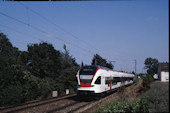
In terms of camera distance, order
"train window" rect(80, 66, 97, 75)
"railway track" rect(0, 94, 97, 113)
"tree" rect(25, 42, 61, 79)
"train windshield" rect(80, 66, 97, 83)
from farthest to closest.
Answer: "tree" rect(25, 42, 61, 79)
"train window" rect(80, 66, 97, 75)
"train windshield" rect(80, 66, 97, 83)
"railway track" rect(0, 94, 97, 113)

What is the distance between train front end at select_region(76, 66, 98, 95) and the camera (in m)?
17.6

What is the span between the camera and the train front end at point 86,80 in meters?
17.6

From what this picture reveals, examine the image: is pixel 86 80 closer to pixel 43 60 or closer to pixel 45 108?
pixel 45 108

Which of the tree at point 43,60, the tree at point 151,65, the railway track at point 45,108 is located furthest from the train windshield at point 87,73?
the tree at point 151,65

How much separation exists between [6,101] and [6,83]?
7.21 ft

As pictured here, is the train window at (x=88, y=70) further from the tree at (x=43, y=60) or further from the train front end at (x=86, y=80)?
the tree at (x=43, y=60)

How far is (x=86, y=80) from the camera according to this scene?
703 inches

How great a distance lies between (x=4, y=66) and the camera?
1845 cm

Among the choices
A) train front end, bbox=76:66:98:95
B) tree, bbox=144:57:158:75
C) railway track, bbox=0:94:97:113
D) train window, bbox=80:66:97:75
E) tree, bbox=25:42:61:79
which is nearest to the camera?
railway track, bbox=0:94:97:113

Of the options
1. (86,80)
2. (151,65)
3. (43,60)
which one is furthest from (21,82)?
(151,65)

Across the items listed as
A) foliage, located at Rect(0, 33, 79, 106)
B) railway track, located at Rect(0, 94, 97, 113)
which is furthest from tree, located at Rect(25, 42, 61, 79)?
railway track, located at Rect(0, 94, 97, 113)

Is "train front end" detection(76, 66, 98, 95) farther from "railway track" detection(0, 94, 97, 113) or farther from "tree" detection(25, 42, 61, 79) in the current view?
"tree" detection(25, 42, 61, 79)

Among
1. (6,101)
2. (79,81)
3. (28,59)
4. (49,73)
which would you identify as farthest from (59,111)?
(28,59)

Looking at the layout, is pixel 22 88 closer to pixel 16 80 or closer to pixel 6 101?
pixel 16 80
